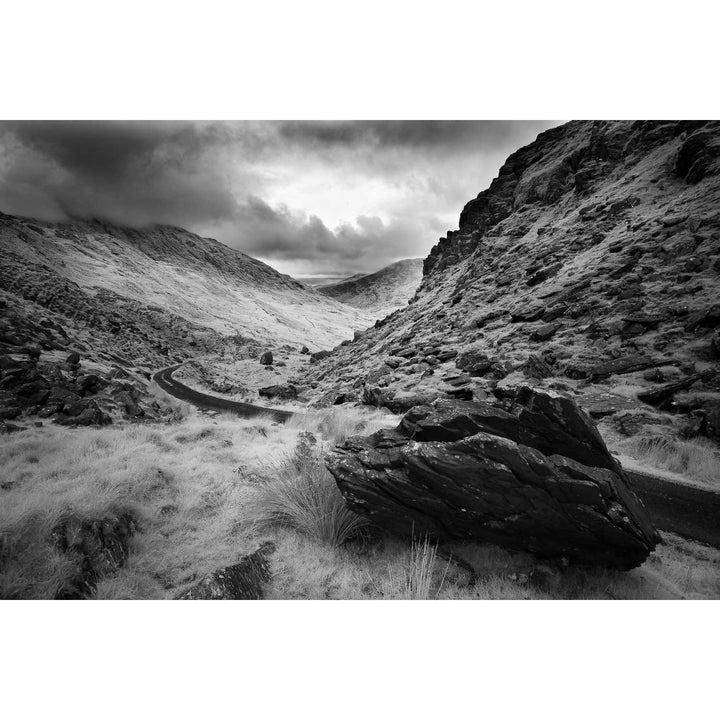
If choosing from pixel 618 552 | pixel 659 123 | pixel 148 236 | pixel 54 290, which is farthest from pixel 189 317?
pixel 148 236

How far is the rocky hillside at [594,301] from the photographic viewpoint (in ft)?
33.4

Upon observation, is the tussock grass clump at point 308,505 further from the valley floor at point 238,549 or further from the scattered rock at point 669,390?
the scattered rock at point 669,390

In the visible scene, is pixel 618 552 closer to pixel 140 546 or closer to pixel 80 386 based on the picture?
pixel 140 546

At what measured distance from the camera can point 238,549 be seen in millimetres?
3902

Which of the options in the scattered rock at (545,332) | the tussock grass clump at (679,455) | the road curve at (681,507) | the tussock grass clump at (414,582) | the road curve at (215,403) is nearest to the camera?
the tussock grass clump at (414,582)

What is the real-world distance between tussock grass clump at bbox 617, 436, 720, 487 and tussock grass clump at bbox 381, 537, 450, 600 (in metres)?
6.29

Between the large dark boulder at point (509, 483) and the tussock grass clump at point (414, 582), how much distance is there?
44 cm

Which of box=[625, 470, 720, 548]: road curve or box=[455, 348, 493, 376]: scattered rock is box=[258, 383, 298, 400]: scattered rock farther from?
box=[625, 470, 720, 548]: road curve

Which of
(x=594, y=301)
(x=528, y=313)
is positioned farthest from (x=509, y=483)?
(x=528, y=313)

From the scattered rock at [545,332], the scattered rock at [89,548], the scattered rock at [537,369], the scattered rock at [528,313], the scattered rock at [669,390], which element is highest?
the scattered rock at [528,313]

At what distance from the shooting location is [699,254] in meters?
13.3

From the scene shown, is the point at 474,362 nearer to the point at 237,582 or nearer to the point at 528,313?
the point at 528,313

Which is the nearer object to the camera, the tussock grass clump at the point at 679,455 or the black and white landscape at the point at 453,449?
the black and white landscape at the point at 453,449

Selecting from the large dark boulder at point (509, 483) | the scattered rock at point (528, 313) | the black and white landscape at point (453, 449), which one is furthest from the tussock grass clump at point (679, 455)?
the scattered rock at point (528, 313)
